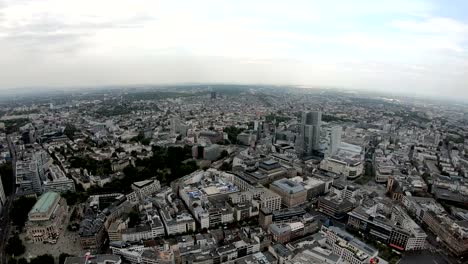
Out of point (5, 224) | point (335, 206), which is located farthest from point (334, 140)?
point (5, 224)

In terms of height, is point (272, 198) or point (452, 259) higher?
point (272, 198)

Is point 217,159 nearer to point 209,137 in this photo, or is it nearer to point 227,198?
point 209,137

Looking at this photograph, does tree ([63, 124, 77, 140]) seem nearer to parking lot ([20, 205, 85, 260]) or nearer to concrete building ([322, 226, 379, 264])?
parking lot ([20, 205, 85, 260])

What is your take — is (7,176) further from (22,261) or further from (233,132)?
(233,132)

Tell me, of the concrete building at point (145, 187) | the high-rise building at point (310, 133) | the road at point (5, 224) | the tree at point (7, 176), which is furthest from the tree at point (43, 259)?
the high-rise building at point (310, 133)

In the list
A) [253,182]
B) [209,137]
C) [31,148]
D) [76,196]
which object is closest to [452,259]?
[253,182]

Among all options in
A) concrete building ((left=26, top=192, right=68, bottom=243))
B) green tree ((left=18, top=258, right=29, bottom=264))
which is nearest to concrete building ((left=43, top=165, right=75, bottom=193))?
concrete building ((left=26, top=192, right=68, bottom=243))
